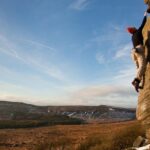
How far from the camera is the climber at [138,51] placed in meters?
11.7

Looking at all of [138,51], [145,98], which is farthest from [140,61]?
[145,98]

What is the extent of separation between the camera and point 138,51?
12.1 m

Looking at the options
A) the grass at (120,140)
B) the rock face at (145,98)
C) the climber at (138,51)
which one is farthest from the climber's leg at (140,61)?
the grass at (120,140)

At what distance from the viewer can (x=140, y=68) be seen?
1188 cm

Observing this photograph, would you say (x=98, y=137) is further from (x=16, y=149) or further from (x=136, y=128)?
(x=16, y=149)

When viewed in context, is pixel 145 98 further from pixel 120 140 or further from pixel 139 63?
pixel 120 140

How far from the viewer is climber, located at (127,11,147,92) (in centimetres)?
1175

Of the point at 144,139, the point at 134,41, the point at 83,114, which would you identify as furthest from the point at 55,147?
the point at 83,114

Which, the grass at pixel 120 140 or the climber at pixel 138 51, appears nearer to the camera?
the climber at pixel 138 51

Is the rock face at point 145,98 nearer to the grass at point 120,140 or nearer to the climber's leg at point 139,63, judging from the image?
the climber's leg at point 139,63

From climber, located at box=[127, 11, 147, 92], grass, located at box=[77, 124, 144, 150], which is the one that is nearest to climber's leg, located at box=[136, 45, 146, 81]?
climber, located at box=[127, 11, 147, 92]

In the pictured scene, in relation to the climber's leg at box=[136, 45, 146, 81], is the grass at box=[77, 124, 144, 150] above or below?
below

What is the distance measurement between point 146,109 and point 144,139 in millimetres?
2553

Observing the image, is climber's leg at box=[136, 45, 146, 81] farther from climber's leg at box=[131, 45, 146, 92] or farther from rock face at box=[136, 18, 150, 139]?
rock face at box=[136, 18, 150, 139]
